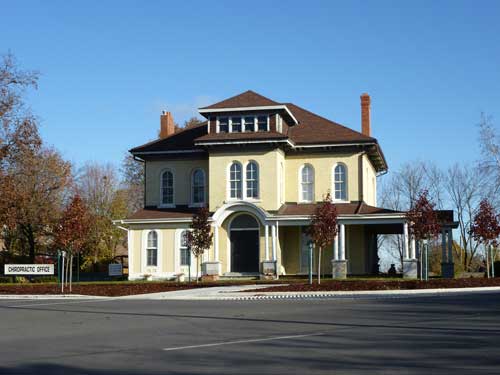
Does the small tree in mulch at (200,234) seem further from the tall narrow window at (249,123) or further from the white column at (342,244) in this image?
the white column at (342,244)

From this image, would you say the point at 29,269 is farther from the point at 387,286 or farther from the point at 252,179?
the point at 387,286

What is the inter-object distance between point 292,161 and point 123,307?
21.4 m

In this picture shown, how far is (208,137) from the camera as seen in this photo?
136 ft

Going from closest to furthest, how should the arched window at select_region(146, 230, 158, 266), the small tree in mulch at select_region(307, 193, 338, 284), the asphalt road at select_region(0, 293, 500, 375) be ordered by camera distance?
the asphalt road at select_region(0, 293, 500, 375), the small tree in mulch at select_region(307, 193, 338, 284), the arched window at select_region(146, 230, 158, 266)

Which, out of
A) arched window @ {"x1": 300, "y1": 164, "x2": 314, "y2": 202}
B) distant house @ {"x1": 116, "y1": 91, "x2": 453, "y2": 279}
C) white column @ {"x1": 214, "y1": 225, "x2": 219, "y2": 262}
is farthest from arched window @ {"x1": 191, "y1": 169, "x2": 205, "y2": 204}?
arched window @ {"x1": 300, "y1": 164, "x2": 314, "y2": 202}

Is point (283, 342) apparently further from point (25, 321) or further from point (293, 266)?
point (293, 266)

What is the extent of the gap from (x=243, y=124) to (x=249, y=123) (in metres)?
0.34

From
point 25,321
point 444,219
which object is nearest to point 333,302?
point 25,321

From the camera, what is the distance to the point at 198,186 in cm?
4459

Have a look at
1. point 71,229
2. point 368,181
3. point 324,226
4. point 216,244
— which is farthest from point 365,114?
point 71,229

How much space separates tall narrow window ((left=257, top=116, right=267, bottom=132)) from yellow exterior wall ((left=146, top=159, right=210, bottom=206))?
4495 millimetres

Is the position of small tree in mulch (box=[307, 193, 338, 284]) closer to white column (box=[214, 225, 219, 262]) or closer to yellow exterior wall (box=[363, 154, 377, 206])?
white column (box=[214, 225, 219, 262])

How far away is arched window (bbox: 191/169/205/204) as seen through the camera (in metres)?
44.5

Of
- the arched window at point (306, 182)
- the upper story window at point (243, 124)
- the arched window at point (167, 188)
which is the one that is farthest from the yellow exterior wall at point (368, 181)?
the arched window at point (167, 188)
